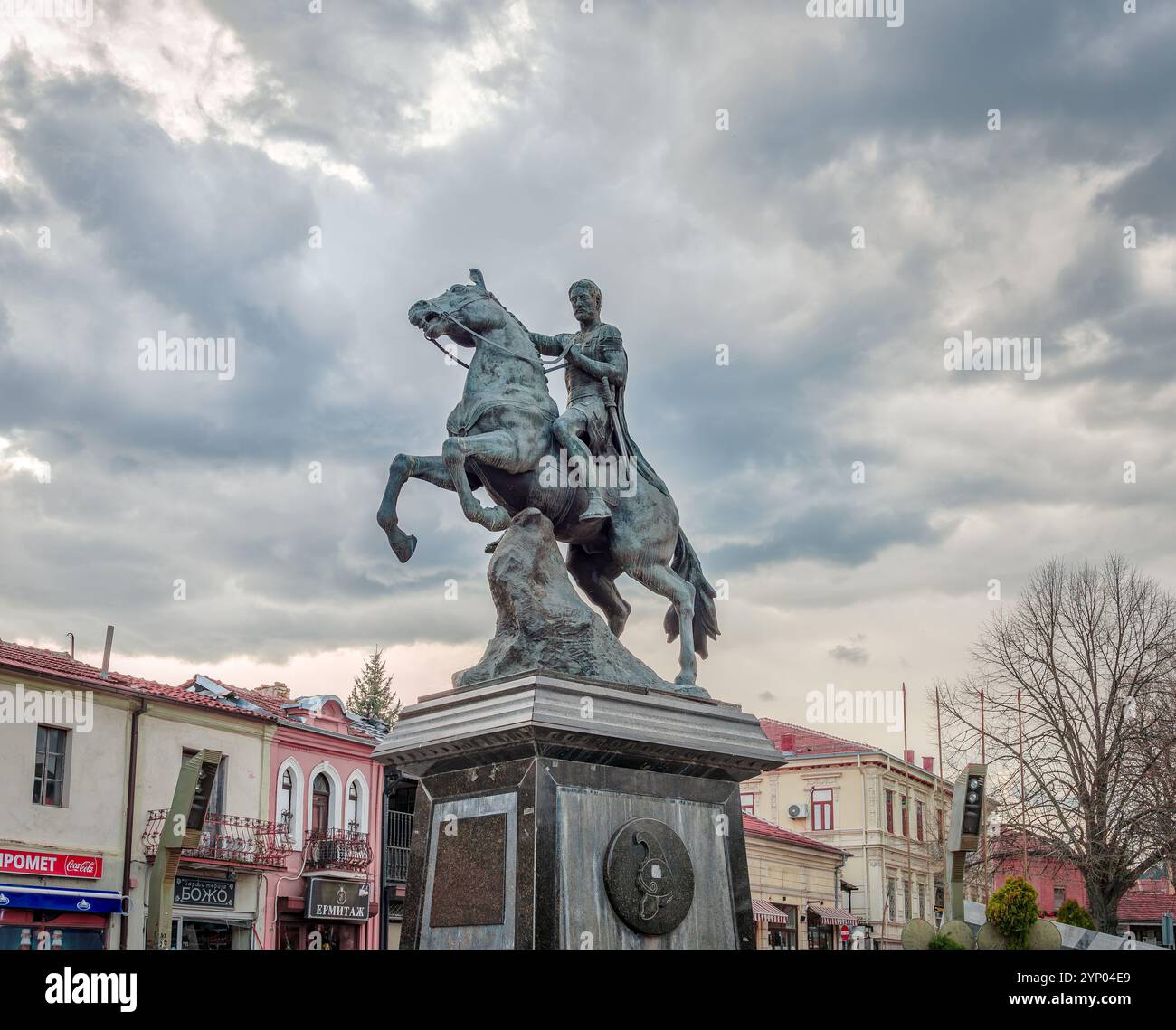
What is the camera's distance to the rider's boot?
9.01 metres

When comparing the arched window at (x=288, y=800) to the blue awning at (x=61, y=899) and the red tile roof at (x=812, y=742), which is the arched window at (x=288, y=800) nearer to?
the blue awning at (x=61, y=899)

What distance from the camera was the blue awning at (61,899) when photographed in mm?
23203

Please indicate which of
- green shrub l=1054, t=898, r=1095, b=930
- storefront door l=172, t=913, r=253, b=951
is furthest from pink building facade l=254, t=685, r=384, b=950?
green shrub l=1054, t=898, r=1095, b=930

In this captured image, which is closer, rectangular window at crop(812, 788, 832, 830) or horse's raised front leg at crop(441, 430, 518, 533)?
horse's raised front leg at crop(441, 430, 518, 533)

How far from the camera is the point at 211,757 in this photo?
17453mm

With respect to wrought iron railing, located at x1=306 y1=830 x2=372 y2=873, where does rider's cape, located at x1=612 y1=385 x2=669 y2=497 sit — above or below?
above

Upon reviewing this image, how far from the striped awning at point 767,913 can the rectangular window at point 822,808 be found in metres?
10.5

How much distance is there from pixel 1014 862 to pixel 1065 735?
6.72m

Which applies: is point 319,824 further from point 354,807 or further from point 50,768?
point 50,768

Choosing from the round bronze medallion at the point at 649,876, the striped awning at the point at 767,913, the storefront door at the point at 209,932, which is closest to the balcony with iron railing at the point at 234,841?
the storefront door at the point at 209,932

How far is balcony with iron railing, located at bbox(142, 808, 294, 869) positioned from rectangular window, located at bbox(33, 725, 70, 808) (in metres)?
2.06

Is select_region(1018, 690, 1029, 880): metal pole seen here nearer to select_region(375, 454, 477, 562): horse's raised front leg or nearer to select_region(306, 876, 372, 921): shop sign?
select_region(306, 876, 372, 921): shop sign

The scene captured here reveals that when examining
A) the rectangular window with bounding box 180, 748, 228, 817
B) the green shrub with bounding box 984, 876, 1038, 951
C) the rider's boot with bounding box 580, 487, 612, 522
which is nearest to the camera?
the rider's boot with bounding box 580, 487, 612, 522
